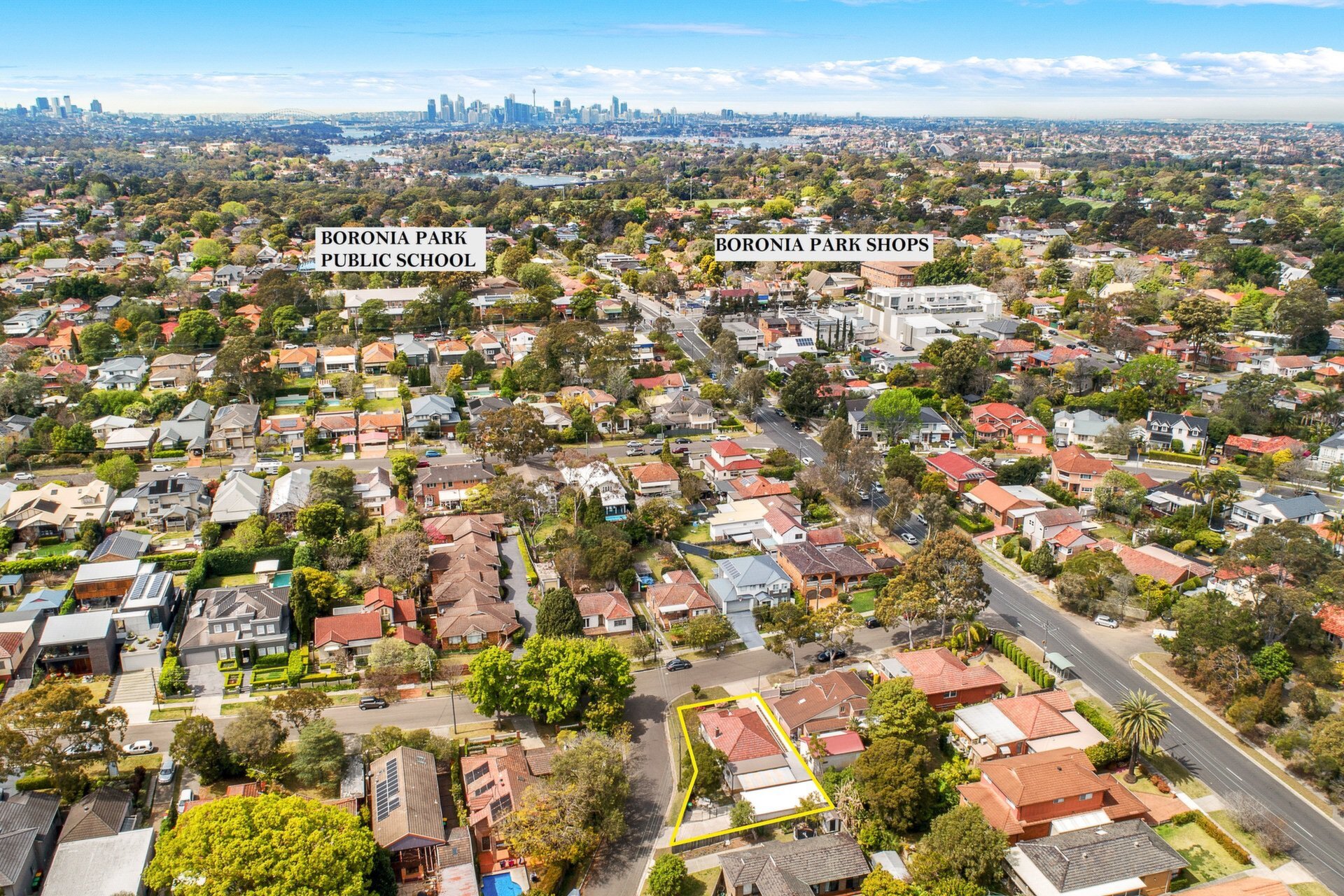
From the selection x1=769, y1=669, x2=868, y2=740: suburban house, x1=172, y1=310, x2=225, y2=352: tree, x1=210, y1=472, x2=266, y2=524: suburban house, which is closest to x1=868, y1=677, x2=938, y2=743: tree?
x1=769, y1=669, x2=868, y2=740: suburban house

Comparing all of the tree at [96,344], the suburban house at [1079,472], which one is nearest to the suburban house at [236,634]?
the suburban house at [1079,472]

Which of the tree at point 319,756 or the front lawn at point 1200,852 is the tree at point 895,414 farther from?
the tree at point 319,756

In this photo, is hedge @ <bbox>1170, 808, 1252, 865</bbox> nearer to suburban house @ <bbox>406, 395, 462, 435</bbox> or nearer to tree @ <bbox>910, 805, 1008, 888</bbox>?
tree @ <bbox>910, 805, 1008, 888</bbox>

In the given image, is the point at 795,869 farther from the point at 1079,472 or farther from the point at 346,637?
the point at 1079,472

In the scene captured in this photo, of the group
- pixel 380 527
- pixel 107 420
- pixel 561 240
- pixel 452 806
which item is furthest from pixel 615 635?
pixel 561 240

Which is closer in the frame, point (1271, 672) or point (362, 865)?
point (362, 865)

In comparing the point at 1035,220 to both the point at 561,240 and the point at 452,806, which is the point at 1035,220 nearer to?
the point at 561,240

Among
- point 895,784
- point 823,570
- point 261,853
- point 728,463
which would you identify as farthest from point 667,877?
point 728,463
